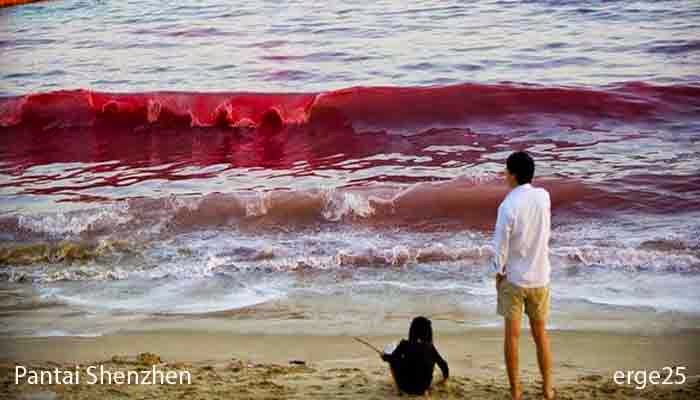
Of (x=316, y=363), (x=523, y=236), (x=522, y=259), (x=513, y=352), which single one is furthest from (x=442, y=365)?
(x=316, y=363)

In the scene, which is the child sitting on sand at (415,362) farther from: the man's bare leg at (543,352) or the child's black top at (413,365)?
the man's bare leg at (543,352)

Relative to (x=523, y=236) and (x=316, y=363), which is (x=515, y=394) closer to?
(x=523, y=236)

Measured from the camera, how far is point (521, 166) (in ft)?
15.3

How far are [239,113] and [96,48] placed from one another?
5336mm

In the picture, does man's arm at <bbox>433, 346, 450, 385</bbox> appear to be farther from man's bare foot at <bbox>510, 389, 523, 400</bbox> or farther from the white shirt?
the white shirt

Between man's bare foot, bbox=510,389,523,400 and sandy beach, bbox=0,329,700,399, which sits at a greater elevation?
man's bare foot, bbox=510,389,523,400

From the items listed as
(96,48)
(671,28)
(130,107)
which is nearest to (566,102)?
(671,28)

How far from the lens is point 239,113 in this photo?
1536 centimetres

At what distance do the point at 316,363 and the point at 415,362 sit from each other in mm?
957

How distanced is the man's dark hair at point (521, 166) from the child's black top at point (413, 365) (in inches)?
37.7

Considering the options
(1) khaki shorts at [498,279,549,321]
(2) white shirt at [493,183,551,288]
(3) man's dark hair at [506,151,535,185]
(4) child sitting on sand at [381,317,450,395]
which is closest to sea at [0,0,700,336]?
(4) child sitting on sand at [381,317,450,395]

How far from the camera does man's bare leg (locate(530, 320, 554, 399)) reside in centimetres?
483

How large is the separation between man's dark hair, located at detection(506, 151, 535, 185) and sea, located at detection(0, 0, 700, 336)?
5.96 feet

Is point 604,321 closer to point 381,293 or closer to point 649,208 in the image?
point 381,293
